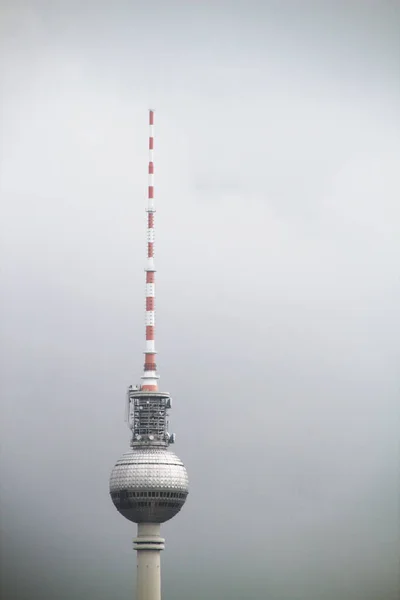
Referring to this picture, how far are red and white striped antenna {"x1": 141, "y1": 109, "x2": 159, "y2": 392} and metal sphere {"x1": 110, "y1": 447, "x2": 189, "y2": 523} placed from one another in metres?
6.42

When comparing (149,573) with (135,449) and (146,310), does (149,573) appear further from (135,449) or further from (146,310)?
(146,310)

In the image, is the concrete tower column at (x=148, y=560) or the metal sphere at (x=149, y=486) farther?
the metal sphere at (x=149, y=486)

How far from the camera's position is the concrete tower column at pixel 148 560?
5714 inches

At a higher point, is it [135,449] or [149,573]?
[135,449]

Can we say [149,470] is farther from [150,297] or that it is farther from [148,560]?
[150,297]

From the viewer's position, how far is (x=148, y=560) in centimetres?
14800

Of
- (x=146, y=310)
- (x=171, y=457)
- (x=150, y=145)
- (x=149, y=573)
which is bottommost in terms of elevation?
(x=149, y=573)

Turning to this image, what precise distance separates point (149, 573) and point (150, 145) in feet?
125

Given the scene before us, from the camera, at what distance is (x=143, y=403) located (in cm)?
14912

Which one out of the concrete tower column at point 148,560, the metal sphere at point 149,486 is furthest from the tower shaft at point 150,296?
the concrete tower column at point 148,560

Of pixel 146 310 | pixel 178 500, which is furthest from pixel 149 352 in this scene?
pixel 178 500

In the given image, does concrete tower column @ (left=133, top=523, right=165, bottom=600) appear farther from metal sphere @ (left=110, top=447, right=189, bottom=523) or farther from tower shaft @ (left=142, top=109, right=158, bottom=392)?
tower shaft @ (left=142, top=109, right=158, bottom=392)

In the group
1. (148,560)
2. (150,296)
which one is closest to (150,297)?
(150,296)

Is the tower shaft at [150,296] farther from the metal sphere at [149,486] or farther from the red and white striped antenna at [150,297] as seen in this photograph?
the metal sphere at [149,486]
